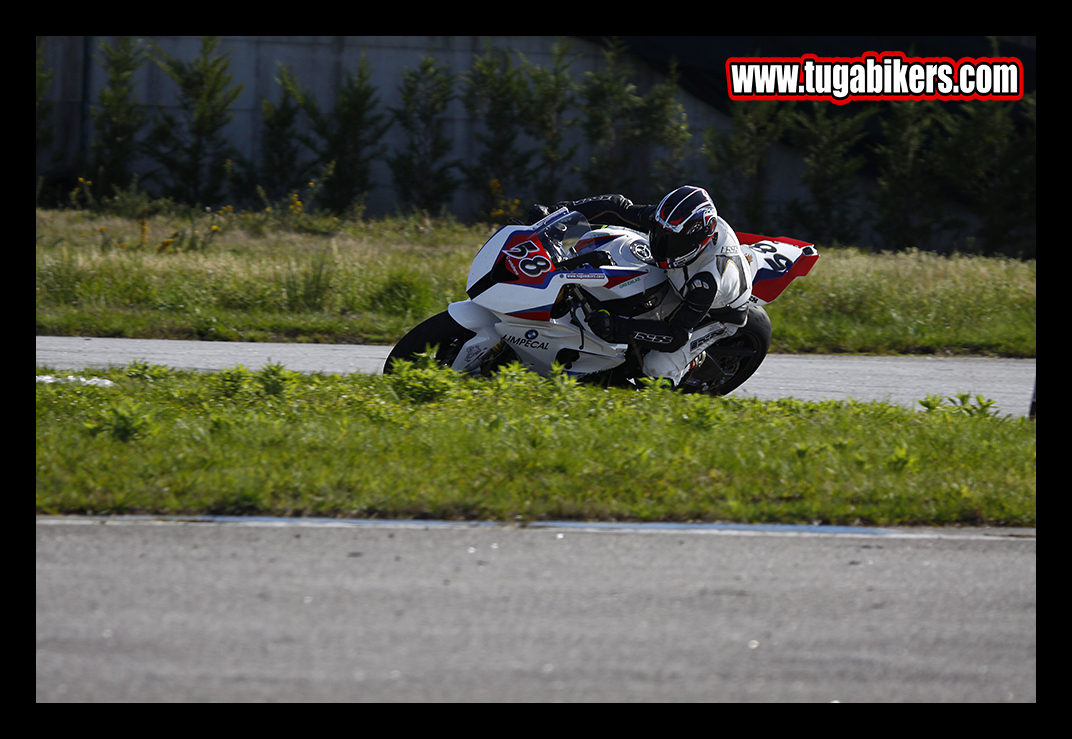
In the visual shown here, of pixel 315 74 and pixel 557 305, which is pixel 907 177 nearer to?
pixel 315 74

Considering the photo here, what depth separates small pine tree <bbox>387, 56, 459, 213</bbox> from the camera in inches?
1011

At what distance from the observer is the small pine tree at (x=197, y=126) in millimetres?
24812

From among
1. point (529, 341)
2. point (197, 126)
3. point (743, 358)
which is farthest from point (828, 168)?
point (529, 341)

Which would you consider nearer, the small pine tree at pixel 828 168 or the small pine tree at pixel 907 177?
the small pine tree at pixel 907 177

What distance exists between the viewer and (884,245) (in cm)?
2566

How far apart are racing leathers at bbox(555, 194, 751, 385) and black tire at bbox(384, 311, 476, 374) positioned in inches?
39.2

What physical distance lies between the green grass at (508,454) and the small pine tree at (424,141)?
18993 mm

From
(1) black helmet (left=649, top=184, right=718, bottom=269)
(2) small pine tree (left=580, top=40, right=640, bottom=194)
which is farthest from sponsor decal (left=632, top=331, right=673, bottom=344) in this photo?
(2) small pine tree (left=580, top=40, right=640, bottom=194)

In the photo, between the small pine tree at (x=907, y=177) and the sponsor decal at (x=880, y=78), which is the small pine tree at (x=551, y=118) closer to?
the sponsor decal at (x=880, y=78)

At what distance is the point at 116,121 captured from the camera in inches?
965

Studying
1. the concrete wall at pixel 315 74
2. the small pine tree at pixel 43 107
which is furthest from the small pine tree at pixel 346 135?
the small pine tree at pixel 43 107

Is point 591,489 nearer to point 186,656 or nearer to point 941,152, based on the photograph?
point 186,656

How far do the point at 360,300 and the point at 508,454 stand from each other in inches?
293

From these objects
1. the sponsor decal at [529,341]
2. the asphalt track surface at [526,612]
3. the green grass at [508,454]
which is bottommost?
the asphalt track surface at [526,612]
